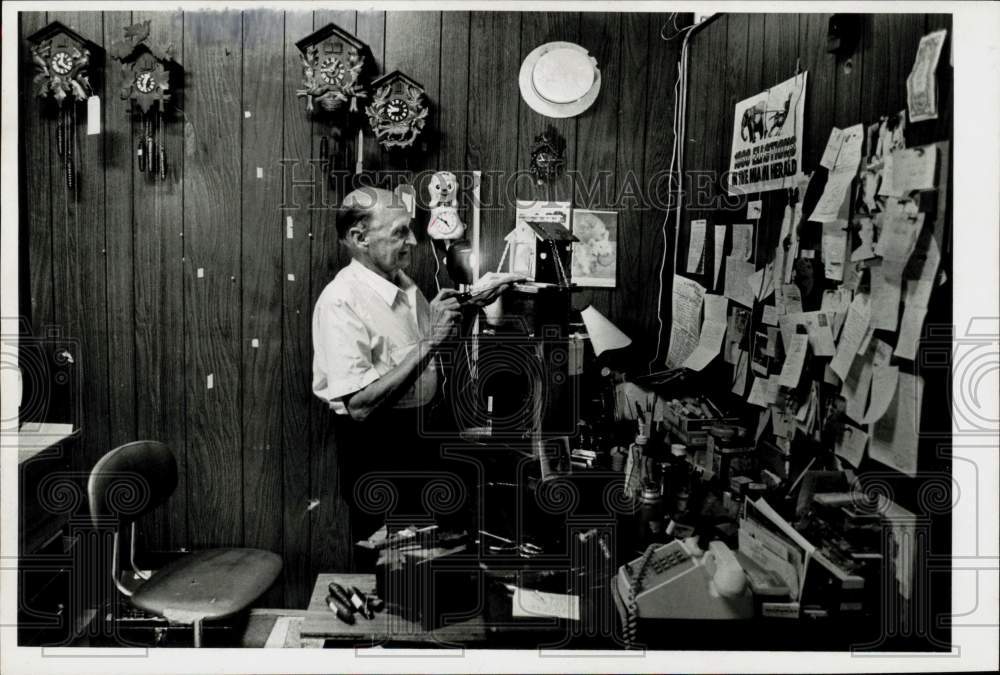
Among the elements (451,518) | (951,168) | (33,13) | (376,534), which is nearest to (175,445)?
(376,534)

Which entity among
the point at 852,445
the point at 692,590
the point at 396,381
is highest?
the point at 396,381

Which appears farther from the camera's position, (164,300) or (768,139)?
(164,300)

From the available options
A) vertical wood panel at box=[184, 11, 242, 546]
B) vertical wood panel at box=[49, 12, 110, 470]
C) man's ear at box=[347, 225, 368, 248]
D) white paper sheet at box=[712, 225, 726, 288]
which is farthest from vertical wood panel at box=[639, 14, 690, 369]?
vertical wood panel at box=[49, 12, 110, 470]

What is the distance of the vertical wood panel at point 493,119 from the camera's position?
2.35 m

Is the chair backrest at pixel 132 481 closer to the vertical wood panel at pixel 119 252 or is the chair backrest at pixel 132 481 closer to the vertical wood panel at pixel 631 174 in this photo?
the vertical wood panel at pixel 119 252

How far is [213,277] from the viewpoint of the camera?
7.90 ft

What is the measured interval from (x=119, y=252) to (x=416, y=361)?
979 millimetres

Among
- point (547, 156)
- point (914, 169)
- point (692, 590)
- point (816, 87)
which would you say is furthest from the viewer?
point (547, 156)

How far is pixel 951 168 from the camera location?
1.87m

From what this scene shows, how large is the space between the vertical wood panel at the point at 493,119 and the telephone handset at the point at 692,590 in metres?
1.05

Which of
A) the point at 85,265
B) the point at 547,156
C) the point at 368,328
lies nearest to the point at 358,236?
the point at 368,328

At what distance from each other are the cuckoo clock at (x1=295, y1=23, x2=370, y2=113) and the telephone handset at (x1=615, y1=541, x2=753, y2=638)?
5.37 feet

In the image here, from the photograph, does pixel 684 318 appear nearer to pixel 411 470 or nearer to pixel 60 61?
pixel 411 470

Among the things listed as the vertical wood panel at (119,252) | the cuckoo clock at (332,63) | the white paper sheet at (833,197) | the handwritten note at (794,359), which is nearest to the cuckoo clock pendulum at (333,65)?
the cuckoo clock at (332,63)
